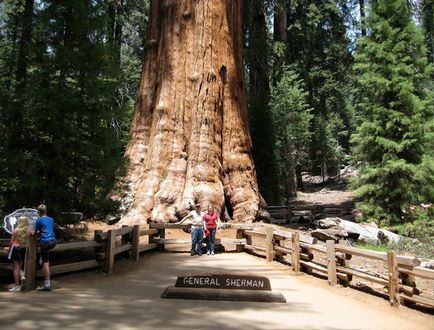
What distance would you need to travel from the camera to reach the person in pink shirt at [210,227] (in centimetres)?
1261

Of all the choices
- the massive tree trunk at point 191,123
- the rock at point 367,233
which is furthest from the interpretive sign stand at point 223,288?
the rock at point 367,233

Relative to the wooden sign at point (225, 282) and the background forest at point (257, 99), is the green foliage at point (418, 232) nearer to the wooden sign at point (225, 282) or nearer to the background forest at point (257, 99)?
the background forest at point (257, 99)

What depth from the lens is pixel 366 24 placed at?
1975 centimetres

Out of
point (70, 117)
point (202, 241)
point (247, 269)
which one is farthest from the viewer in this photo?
point (202, 241)

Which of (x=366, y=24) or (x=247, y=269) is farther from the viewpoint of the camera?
(x=366, y=24)

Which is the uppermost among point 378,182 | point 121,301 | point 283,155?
point 283,155

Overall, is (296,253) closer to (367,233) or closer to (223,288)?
(223,288)

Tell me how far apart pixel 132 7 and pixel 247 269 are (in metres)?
24.1

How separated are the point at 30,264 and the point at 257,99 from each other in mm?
20545

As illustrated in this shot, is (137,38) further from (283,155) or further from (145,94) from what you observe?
(145,94)

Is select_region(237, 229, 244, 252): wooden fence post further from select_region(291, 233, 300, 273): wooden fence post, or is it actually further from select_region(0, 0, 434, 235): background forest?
select_region(0, 0, 434, 235): background forest

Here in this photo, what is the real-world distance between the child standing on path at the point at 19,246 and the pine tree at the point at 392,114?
13985 millimetres

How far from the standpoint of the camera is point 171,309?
261 inches

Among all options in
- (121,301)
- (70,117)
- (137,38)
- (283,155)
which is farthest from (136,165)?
(137,38)
